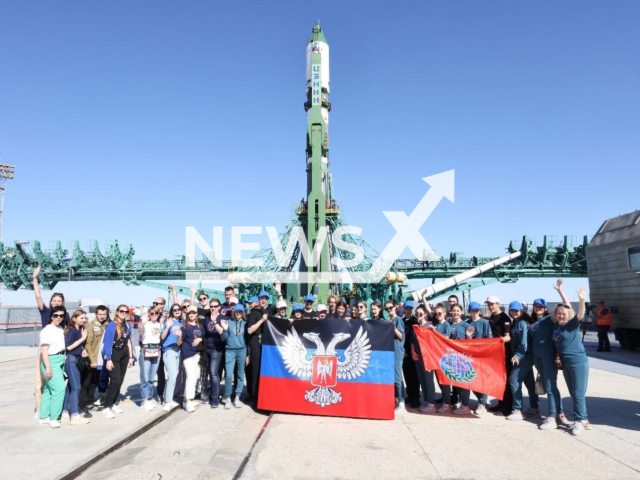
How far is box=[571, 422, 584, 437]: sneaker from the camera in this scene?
582 centimetres

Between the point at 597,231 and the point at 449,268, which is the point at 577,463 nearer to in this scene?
the point at 597,231

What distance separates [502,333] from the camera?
7.24 meters

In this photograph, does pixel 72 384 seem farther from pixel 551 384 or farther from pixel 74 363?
pixel 551 384

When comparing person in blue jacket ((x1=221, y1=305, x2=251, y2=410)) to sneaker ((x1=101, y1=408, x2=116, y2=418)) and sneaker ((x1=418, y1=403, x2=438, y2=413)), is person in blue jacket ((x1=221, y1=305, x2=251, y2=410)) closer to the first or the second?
sneaker ((x1=101, y1=408, x2=116, y2=418))

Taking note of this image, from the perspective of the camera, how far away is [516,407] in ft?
22.5

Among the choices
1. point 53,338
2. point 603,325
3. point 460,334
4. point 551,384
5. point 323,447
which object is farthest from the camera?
point 603,325

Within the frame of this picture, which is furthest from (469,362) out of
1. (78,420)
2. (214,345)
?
(78,420)

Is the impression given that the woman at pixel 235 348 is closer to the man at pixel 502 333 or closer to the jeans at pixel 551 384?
the man at pixel 502 333

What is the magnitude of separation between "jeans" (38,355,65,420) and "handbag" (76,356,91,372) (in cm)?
30

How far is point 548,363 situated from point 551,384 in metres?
0.31

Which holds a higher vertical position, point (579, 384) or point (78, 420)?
point (579, 384)

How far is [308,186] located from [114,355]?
35479 mm

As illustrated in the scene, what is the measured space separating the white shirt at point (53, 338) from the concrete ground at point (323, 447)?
3.75 ft

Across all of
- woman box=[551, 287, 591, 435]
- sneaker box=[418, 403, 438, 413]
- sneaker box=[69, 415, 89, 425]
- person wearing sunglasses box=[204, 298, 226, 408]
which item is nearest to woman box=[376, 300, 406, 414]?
sneaker box=[418, 403, 438, 413]
